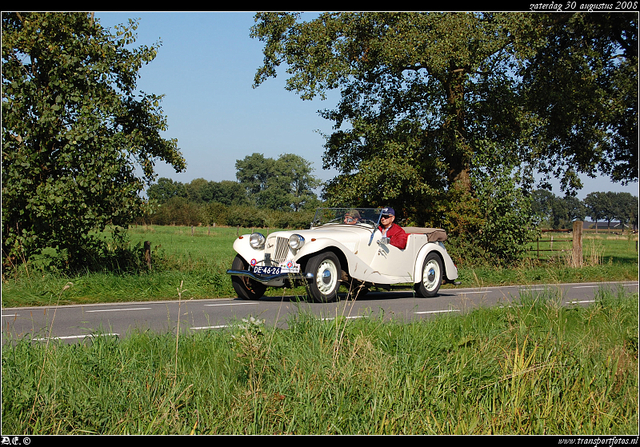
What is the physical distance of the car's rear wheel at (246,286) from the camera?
1142 centimetres

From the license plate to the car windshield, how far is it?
230 cm

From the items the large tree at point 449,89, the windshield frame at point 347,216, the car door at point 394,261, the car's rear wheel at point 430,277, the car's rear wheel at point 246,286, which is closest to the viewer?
the car's rear wheel at point 246,286

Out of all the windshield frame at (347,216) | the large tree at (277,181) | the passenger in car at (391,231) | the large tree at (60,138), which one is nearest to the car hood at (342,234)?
the windshield frame at (347,216)

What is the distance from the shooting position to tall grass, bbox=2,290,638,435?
4137 millimetres

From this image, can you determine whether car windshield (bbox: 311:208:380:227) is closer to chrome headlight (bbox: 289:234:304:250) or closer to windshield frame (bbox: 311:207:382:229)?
windshield frame (bbox: 311:207:382:229)

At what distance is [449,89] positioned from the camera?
21.5 meters

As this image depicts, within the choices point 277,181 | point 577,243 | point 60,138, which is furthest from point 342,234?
point 277,181

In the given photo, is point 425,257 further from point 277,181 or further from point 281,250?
point 277,181

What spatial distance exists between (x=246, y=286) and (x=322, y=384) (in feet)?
24.2

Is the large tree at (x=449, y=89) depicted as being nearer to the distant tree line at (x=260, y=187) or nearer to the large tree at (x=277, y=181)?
the distant tree line at (x=260, y=187)

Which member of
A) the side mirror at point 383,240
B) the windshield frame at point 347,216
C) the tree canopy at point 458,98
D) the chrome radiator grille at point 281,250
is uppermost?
the tree canopy at point 458,98

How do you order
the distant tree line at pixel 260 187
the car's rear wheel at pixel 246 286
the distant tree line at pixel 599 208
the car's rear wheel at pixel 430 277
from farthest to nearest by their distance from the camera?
the distant tree line at pixel 260 187, the distant tree line at pixel 599 208, the car's rear wheel at pixel 430 277, the car's rear wheel at pixel 246 286

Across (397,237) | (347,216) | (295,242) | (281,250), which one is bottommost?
(281,250)

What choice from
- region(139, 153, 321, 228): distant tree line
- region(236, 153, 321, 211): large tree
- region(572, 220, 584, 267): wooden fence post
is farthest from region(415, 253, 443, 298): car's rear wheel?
region(236, 153, 321, 211): large tree
